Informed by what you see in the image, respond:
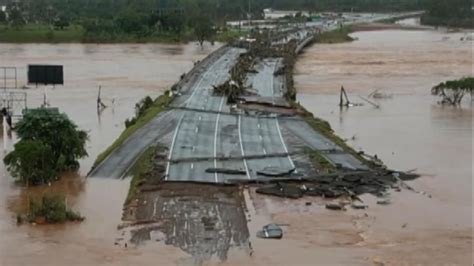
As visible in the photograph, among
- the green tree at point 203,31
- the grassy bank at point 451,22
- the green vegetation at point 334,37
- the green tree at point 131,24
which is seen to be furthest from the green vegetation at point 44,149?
the grassy bank at point 451,22

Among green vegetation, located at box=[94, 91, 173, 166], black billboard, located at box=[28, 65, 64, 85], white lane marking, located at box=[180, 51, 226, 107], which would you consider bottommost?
green vegetation, located at box=[94, 91, 173, 166]

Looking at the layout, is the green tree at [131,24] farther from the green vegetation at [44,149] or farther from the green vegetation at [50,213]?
the green vegetation at [50,213]

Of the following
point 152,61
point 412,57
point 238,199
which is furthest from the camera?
point 412,57

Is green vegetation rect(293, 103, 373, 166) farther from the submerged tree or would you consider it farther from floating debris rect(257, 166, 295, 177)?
the submerged tree

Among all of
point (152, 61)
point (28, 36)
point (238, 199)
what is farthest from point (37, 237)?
point (28, 36)

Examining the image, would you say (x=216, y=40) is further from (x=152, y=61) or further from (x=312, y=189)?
(x=312, y=189)

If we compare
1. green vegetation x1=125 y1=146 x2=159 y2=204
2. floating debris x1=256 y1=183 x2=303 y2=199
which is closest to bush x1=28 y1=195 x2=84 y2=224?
green vegetation x1=125 y1=146 x2=159 y2=204

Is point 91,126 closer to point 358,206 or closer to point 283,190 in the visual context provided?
point 283,190
